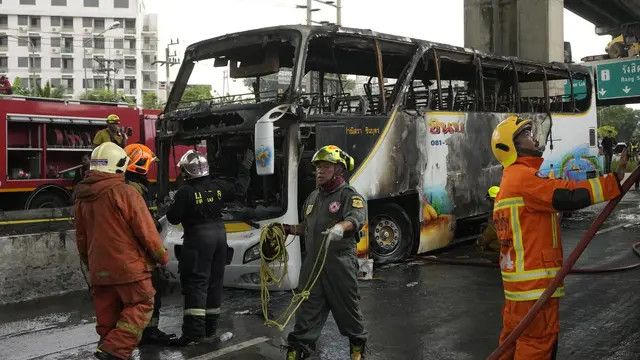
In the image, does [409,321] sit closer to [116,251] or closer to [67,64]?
[116,251]

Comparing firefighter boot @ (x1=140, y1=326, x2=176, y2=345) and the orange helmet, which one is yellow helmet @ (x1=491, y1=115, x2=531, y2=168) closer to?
the orange helmet

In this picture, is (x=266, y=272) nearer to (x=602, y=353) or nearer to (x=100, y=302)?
(x=100, y=302)

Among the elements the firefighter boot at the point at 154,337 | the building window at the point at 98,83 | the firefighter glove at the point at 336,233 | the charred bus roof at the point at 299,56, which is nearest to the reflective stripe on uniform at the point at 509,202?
the firefighter glove at the point at 336,233

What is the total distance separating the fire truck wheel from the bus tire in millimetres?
7630

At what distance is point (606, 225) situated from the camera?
13062mm

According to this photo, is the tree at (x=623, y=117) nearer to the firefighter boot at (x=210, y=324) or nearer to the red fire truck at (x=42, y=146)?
the red fire truck at (x=42, y=146)

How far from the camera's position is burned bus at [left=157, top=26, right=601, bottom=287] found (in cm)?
757

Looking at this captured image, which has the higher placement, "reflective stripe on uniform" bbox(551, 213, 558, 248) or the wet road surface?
"reflective stripe on uniform" bbox(551, 213, 558, 248)

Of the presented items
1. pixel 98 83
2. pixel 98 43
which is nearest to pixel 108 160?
pixel 98 83

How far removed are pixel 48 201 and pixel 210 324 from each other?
29.7 feet

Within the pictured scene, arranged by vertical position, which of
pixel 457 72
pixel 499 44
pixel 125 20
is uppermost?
pixel 125 20

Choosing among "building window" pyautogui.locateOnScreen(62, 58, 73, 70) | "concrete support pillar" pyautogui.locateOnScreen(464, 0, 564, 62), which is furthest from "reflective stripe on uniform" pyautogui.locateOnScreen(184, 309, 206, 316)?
"building window" pyautogui.locateOnScreen(62, 58, 73, 70)

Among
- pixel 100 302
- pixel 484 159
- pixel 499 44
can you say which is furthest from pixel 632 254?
pixel 499 44

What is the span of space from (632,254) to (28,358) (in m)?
8.26
